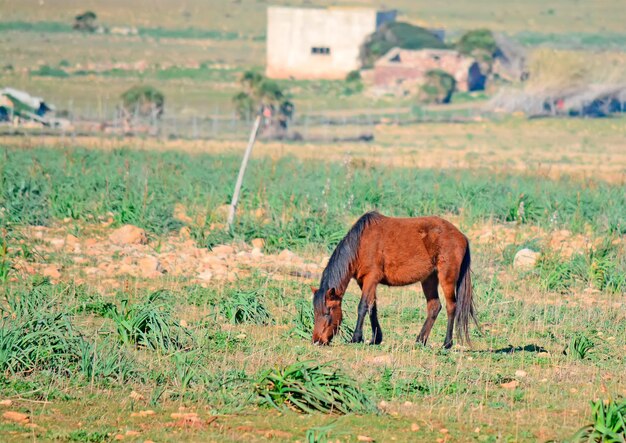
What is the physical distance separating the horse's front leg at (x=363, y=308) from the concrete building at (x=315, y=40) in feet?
171

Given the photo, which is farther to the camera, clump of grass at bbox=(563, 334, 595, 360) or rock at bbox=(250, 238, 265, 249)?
rock at bbox=(250, 238, 265, 249)

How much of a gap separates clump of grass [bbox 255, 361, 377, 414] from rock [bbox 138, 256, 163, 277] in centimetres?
575

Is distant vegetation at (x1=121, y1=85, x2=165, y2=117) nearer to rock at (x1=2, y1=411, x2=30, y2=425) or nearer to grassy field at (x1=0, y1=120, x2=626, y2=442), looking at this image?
grassy field at (x1=0, y1=120, x2=626, y2=442)

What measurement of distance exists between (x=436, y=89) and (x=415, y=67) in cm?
356

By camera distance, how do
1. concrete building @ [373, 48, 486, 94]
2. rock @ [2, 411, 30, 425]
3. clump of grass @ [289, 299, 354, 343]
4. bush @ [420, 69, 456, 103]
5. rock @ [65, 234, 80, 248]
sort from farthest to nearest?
concrete building @ [373, 48, 486, 94]
bush @ [420, 69, 456, 103]
rock @ [65, 234, 80, 248]
clump of grass @ [289, 299, 354, 343]
rock @ [2, 411, 30, 425]

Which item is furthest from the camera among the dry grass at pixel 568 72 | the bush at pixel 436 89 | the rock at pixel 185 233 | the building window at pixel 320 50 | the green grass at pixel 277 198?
the building window at pixel 320 50

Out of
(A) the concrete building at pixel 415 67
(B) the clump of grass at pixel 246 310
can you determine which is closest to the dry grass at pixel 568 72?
(A) the concrete building at pixel 415 67

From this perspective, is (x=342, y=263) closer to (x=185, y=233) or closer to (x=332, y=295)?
(x=332, y=295)

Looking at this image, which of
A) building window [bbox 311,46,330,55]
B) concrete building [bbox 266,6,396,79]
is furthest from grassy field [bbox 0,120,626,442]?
building window [bbox 311,46,330,55]

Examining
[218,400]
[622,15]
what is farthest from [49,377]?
[622,15]

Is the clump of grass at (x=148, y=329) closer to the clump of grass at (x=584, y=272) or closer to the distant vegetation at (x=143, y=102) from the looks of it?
the clump of grass at (x=584, y=272)

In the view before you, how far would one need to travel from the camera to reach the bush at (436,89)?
52.4 meters

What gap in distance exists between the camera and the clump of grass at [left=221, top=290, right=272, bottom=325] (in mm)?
11633

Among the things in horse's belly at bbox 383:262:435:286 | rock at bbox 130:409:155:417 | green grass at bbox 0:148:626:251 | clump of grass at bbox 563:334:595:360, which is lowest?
green grass at bbox 0:148:626:251
